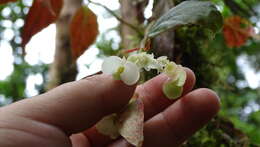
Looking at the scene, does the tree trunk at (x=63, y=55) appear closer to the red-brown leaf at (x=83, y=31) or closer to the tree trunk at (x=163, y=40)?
the red-brown leaf at (x=83, y=31)

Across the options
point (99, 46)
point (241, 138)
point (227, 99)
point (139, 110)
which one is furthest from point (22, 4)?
point (139, 110)

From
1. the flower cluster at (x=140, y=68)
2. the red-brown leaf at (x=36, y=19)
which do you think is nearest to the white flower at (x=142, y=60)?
the flower cluster at (x=140, y=68)

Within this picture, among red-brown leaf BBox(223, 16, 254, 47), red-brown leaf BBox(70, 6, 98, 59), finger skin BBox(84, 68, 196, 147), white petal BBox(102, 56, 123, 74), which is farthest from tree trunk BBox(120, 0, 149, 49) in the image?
white petal BBox(102, 56, 123, 74)

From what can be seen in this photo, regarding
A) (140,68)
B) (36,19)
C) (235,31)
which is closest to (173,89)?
(140,68)

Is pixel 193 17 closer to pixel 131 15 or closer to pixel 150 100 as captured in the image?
pixel 150 100

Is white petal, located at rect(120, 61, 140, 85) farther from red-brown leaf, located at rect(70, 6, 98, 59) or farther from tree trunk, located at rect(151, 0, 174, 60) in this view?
red-brown leaf, located at rect(70, 6, 98, 59)

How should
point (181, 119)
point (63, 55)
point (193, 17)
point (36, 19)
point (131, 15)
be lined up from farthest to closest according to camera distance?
point (63, 55) < point (131, 15) < point (36, 19) < point (181, 119) < point (193, 17)

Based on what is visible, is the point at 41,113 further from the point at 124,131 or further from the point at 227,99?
the point at 227,99
